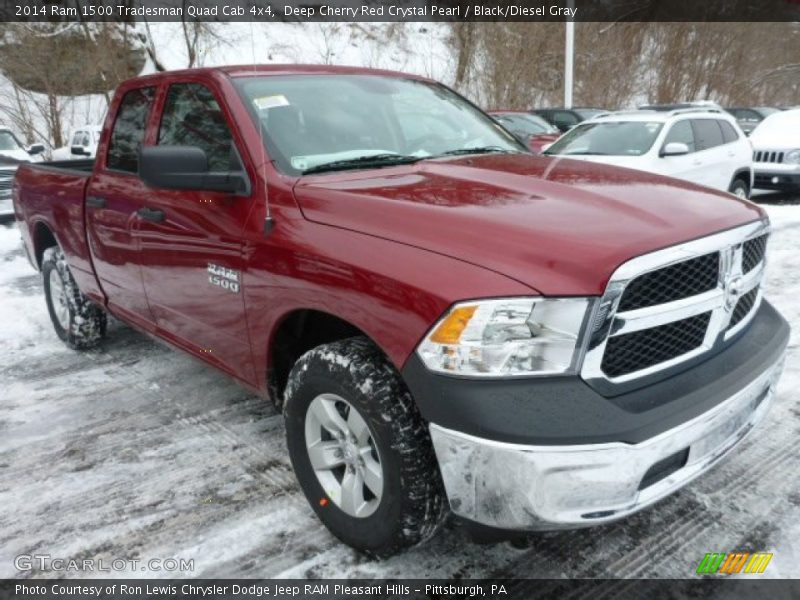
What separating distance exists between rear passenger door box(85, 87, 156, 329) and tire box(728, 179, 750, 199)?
837 centimetres

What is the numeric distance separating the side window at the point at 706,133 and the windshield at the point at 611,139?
78 cm

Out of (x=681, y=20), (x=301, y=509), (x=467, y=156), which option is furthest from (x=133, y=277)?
(x=681, y=20)

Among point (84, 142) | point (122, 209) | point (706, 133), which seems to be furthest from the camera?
point (84, 142)

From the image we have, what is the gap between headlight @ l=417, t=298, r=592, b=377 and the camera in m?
1.88

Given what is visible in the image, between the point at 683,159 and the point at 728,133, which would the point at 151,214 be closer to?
the point at 683,159

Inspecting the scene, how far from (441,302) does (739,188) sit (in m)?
9.33

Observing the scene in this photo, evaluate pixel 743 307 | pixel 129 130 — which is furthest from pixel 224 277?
pixel 743 307

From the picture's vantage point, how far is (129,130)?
12.6 ft

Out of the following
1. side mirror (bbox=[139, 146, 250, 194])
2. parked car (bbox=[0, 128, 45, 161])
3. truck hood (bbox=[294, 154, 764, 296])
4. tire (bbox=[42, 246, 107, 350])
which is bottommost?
tire (bbox=[42, 246, 107, 350])

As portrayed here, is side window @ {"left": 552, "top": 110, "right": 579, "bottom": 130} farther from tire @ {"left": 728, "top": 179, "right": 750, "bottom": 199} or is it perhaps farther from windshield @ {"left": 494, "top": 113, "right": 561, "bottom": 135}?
tire @ {"left": 728, "top": 179, "right": 750, "bottom": 199}

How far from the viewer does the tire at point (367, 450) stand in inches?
82.6

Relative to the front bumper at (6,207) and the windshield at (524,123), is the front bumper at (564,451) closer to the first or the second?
the front bumper at (6,207)

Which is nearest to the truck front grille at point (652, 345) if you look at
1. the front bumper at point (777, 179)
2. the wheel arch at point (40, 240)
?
the wheel arch at point (40, 240)

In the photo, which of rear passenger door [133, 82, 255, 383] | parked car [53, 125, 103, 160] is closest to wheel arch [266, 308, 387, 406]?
rear passenger door [133, 82, 255, 383]
